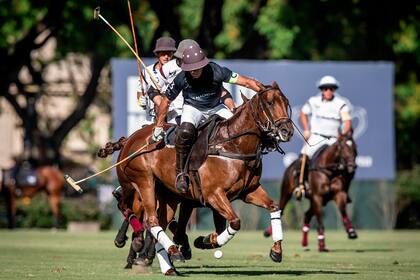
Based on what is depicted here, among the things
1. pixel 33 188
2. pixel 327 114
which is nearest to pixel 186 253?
pixel 327 114

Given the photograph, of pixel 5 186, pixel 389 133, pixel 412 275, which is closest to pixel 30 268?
pixel 412 275

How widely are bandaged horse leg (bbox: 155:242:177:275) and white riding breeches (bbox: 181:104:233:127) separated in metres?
1.50

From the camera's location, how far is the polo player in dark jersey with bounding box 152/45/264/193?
15109 millimetres

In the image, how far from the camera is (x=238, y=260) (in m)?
19.1

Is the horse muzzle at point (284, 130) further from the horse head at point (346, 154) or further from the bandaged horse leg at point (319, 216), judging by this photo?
the horse head at point (346, 154)

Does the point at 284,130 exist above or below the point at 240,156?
above

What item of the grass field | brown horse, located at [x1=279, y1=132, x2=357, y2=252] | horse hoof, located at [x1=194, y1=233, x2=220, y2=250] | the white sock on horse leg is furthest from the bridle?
brown horse, located at [x1=279, y1=132, x2=357, y2=252]

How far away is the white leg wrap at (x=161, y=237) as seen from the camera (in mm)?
14983

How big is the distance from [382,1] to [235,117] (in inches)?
883

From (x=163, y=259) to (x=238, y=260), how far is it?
3.92 m

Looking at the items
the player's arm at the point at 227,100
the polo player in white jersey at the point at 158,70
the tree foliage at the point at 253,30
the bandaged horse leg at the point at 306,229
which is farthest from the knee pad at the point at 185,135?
the tree foliage at the point at 253,30

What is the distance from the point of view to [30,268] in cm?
1658

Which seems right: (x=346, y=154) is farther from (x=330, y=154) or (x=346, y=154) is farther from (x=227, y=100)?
(x=227, y=100)

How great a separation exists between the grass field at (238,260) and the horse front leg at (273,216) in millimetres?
279
